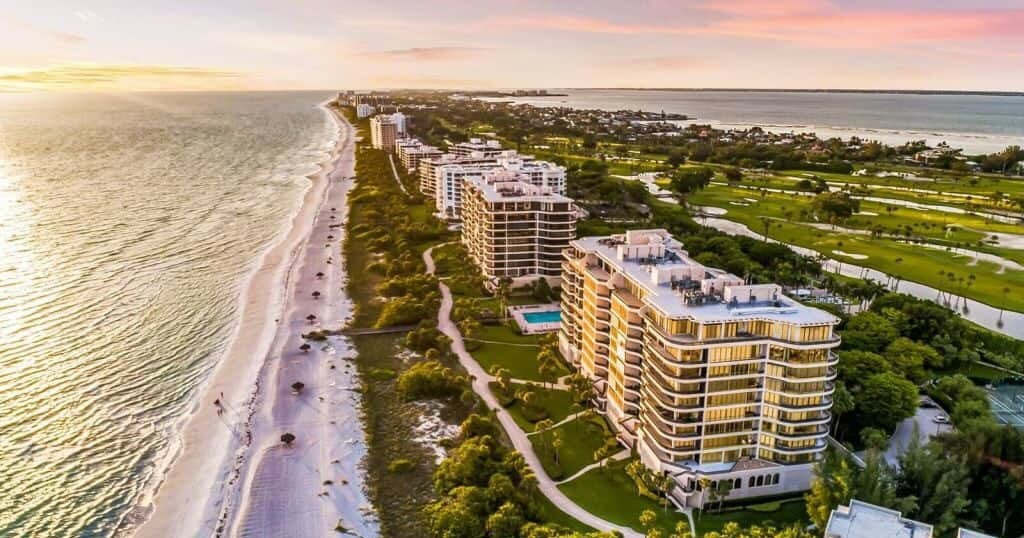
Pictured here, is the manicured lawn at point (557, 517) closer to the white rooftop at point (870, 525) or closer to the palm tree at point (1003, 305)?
the white rooftop at point (870, 525)

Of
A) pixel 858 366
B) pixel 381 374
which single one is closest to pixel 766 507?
pixel 858 366

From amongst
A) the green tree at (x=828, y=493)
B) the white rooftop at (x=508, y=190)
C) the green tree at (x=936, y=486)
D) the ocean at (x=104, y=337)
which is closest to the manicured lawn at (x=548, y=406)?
the green tree at (x=828, y=493)

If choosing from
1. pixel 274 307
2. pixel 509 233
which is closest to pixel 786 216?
pixel 509 233

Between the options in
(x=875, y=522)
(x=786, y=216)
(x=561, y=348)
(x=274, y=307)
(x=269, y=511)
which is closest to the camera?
(x=875, y=522)

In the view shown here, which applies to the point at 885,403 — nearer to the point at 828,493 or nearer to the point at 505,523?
the point at 828,493

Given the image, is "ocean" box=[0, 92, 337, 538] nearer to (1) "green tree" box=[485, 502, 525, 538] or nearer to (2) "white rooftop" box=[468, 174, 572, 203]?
(1) "green tree" box=[485, 502, 525, 538]

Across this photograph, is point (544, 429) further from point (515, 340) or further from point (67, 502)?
point (67, 502)

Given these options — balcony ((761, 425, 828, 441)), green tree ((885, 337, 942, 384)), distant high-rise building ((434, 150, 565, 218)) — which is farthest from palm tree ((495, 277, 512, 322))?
distant high-rise building ((434, 150, 565, 218))
